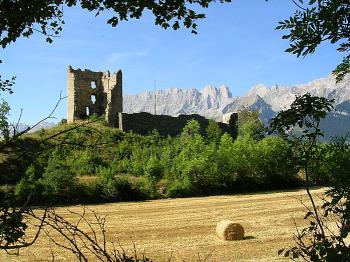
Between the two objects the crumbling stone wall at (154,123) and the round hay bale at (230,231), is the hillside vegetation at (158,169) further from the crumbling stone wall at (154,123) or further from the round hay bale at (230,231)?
the round hay bale at (230,231)

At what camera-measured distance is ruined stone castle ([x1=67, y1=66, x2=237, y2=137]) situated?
4197 cm

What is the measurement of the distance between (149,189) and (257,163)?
10492mm

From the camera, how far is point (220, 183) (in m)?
35.7

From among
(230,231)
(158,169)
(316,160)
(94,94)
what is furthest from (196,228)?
(94,94)

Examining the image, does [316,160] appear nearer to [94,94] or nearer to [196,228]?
[196,228]

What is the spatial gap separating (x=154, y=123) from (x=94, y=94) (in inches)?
273

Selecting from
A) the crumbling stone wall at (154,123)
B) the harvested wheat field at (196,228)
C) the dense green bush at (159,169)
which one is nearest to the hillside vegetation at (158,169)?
the dense green bush at (159,169)

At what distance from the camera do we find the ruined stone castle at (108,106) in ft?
138

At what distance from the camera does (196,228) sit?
60.1 feet

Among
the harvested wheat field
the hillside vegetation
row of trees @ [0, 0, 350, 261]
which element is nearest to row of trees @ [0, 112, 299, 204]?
the hillside vegetation

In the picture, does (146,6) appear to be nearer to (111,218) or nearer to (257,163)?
(111,218)

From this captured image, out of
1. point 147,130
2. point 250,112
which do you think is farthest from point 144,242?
point 250,112

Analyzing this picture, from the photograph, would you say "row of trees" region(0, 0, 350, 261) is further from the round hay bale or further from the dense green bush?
the dense green bush

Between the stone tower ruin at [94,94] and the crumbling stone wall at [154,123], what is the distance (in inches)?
59.6
